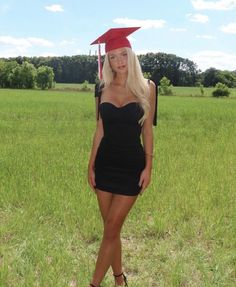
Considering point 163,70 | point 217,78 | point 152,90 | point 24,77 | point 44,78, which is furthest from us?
point 163,70

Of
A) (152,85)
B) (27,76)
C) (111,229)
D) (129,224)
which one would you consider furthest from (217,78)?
(111,229)

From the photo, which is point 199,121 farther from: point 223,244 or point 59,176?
point 223,244

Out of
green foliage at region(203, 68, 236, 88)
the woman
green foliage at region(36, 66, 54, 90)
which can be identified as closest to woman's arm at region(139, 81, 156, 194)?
the woman

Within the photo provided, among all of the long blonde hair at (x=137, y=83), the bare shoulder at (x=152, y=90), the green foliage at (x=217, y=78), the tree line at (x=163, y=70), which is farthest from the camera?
the green foliage at (x=217, y=78)

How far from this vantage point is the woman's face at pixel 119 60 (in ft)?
10.3

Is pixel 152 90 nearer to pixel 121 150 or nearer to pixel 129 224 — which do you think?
pixel 121 150

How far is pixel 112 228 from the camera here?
321 cm

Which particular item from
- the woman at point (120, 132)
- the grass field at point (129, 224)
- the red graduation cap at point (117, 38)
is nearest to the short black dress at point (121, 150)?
the woman at point (120, 132)

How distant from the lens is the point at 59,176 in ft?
24.7

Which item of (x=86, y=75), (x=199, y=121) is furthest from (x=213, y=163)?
(x=86, y=75)

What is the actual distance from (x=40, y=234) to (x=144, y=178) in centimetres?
199

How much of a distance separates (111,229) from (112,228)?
11mm

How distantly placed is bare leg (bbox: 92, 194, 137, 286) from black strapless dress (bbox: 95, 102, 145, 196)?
0.21 ft

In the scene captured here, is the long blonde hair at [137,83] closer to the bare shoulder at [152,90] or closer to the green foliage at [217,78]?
the bare shoulder at [152,90]
